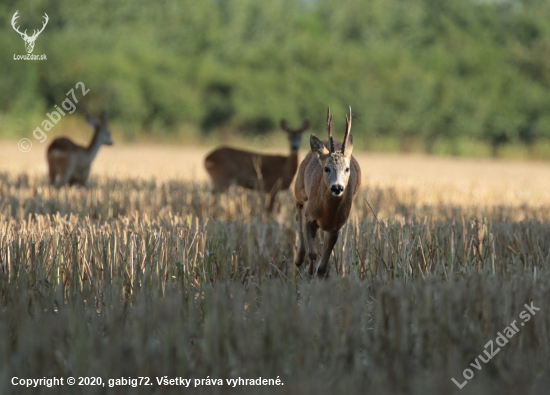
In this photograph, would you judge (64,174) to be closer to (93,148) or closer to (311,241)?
(93,148)

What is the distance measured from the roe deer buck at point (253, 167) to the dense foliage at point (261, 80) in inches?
985

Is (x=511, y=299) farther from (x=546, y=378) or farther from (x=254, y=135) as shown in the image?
(x=254, y=135)

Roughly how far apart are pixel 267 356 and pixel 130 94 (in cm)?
3540

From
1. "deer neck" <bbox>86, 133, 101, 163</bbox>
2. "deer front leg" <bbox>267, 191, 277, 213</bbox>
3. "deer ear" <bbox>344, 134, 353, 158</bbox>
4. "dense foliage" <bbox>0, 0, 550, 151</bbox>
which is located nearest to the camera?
"deer ear" <bbox>344, 134, 353, 158</bbox>

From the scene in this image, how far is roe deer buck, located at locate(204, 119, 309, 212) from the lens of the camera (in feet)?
33.7

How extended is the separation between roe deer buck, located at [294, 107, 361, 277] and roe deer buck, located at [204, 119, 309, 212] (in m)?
4.37

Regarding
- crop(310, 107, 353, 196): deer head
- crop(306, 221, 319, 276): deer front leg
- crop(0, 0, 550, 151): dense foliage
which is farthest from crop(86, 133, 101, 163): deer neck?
crop(0, 0, 550, 151): dense foliage

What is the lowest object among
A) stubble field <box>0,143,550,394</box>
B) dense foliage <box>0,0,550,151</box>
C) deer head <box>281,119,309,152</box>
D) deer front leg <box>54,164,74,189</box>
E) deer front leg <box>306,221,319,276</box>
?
stubble field <box>0,143,550,394</box>

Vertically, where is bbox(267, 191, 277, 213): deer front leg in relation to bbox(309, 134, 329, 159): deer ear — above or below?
below

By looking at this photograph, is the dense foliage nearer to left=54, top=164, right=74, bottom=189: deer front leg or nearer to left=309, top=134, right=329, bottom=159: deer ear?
left=54, top=164, right=74, bottom=189: deer front leg

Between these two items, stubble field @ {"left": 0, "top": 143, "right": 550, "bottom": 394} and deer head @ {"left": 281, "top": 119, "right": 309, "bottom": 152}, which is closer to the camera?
stubble field @ {"left": 0, "top": 143, "right": 550, "bottom": 394}

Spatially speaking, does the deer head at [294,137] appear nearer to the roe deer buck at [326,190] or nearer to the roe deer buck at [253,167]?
the roe deer buck at [253,167]

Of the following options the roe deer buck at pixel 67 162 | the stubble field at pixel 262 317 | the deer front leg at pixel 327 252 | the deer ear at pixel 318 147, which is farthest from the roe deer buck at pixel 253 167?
the deer ear at pixel 318 147

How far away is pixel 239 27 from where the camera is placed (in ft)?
166
